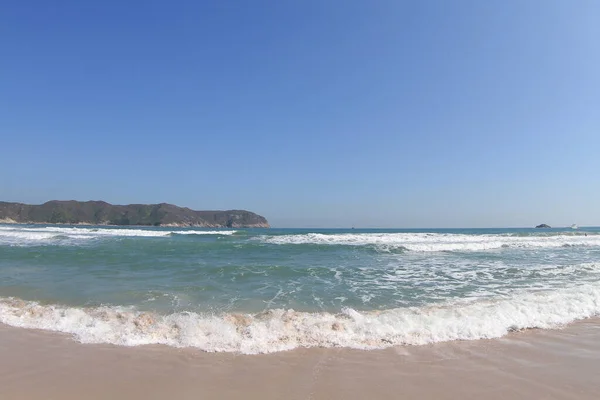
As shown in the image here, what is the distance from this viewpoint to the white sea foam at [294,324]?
5066 mm

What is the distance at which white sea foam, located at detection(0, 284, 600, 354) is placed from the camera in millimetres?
5066

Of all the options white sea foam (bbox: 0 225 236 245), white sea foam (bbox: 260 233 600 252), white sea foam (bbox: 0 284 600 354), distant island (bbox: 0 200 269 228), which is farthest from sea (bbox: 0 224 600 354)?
distant island (bbox: 0 200 269 228)

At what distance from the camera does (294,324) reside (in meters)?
5.68

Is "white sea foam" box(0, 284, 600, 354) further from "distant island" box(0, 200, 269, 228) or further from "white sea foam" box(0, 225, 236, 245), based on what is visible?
"distant island" box(0, 200, 269, 228)

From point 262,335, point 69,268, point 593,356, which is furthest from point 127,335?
point 69,268

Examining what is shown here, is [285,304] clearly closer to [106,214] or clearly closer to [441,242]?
[441,242]

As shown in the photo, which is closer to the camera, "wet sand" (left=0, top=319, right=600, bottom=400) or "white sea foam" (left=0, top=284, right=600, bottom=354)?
"wet sand" (left=0, top=319, right=600, bottom=400)

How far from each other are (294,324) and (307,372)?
1.67m

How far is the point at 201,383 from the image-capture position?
374cm

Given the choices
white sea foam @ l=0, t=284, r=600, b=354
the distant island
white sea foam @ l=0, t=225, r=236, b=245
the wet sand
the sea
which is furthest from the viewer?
the distant island

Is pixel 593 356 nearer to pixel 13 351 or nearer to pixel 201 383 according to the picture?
pixel 201 383

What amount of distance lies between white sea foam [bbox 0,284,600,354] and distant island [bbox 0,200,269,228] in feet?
353

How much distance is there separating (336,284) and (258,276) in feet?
8.97

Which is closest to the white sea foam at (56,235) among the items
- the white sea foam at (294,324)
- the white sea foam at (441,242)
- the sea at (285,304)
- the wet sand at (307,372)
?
the white sea foam at (441,242)
